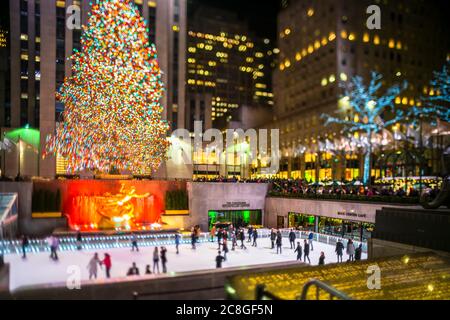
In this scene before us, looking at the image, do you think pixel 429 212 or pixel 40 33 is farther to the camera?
pixel 40 33

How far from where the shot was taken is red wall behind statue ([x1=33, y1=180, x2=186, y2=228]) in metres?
28.1

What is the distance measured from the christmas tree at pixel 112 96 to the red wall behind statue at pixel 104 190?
158 inches

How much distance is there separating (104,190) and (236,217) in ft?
38.0

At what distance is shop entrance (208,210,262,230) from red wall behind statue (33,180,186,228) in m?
3.66

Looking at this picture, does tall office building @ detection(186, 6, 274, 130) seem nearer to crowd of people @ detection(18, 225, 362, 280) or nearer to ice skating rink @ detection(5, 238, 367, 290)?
crowd of people @ detection(18, 225, 362, 280)

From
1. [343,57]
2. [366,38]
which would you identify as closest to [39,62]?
[343,57]

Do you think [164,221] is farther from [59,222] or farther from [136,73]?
[136,73]

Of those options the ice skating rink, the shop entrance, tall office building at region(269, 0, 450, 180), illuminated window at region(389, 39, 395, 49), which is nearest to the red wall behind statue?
the shop entrance

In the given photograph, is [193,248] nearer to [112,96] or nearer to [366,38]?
[112,96]

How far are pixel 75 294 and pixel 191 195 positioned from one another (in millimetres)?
20234

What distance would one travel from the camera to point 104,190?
2969cm

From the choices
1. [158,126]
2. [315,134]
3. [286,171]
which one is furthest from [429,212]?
[286,171]

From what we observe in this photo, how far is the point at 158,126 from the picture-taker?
35844mm
